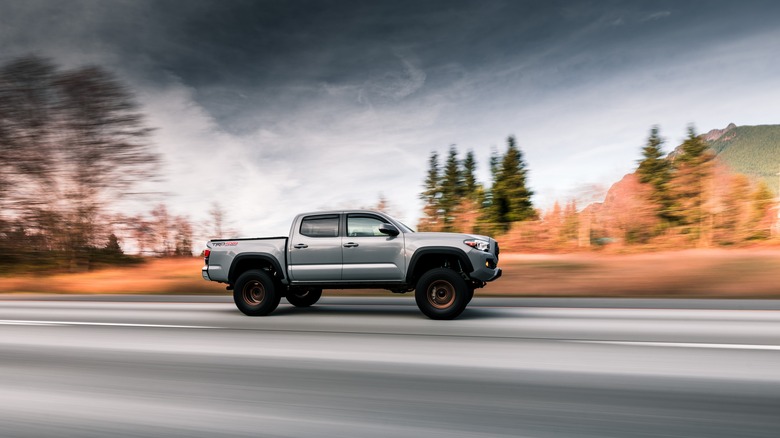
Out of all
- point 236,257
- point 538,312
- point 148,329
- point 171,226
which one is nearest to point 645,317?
point 538,312

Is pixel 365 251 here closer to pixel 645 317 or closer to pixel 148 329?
pixel 148 329

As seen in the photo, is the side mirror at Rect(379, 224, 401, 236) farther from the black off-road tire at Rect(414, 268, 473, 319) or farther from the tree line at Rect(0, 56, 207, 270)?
the tree line at Rect(0, 56, 207, 270)

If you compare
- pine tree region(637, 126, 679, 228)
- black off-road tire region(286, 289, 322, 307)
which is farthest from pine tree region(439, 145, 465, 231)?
black off-road tire region(286, 289, 322, 307)

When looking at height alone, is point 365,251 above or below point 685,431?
above

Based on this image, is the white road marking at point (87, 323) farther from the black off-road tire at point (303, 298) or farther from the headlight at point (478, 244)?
the headlight at point (478, 244)

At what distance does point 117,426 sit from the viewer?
3.98m

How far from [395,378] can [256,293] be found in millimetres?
5975

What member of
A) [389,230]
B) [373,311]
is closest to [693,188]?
[373,311]

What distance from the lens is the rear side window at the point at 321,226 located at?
34.0ft

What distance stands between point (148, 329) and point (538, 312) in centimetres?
723

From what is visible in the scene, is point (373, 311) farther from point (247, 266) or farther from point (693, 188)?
point (693, 188)

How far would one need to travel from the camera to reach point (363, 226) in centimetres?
1027

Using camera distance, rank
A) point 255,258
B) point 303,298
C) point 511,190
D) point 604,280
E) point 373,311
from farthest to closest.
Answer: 1. point 511,190
2. point 604,280
3. point 303,298
4. point 373,311
5. point 255,258

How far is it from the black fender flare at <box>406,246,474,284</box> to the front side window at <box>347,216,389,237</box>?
86 centimetres
